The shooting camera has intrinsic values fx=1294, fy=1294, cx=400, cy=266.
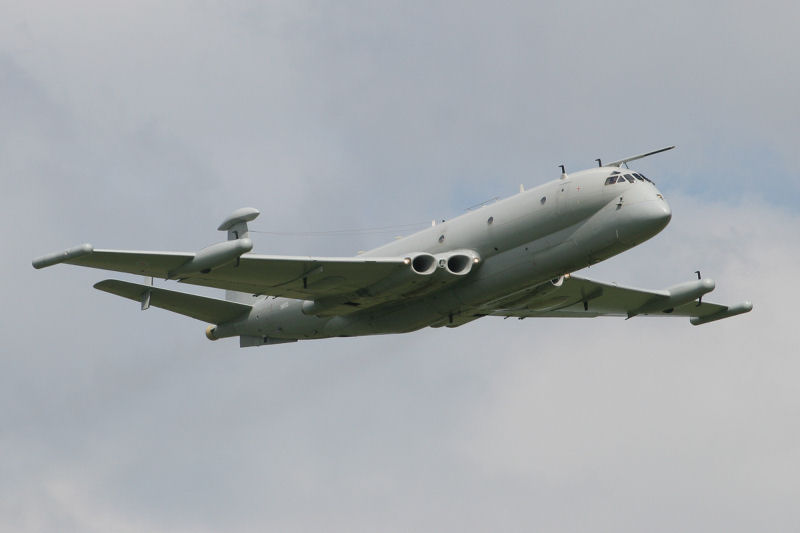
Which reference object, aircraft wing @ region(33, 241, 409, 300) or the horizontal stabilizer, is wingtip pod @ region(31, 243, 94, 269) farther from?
the horizontal stabilizer

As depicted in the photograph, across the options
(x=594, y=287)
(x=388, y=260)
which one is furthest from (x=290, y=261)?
(x=594, y=287)

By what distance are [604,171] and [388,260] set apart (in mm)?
7410

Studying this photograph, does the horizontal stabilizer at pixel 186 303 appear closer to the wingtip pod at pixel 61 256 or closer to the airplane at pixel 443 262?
the airplane at pixel 443 262

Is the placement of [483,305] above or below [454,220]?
below

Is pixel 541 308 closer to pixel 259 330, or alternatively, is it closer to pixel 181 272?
pixel 259 330

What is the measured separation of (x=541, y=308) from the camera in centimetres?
4734

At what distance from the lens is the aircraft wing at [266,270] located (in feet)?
127

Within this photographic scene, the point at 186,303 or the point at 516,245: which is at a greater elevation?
the point at 186,303

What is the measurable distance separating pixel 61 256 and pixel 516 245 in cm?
1400

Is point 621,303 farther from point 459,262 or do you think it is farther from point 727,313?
point 459,262

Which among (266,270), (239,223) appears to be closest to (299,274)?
(266,270)

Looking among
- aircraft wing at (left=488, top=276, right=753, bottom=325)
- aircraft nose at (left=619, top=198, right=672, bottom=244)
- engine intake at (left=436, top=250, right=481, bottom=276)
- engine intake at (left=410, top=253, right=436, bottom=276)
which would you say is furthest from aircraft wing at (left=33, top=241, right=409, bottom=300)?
aircraft nose at (left=619, top=198, right=672, bottom=244)

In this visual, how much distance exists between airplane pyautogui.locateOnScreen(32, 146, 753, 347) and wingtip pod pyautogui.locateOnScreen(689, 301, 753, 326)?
30.1 feet

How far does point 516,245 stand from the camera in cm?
4106
